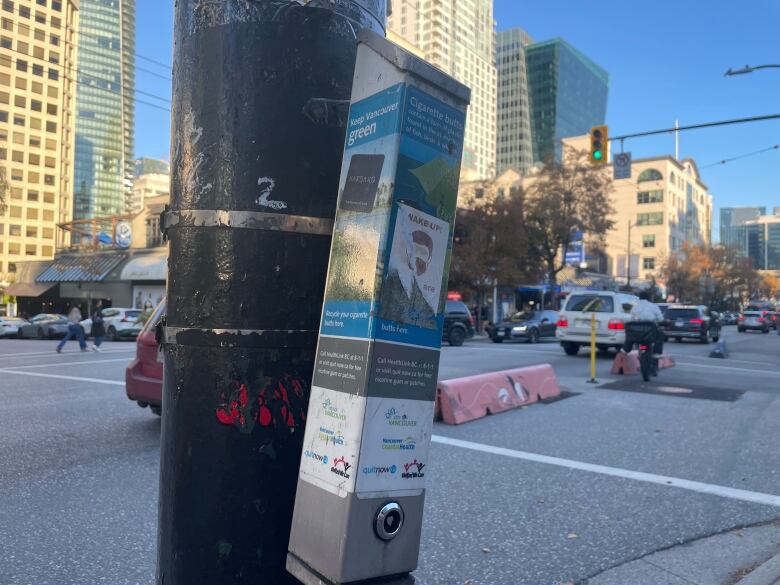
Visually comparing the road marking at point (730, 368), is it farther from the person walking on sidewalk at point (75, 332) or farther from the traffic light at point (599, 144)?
the person walking on sidewalk at point (75, 332)

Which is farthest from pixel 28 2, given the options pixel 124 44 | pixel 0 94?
pixel 124 44

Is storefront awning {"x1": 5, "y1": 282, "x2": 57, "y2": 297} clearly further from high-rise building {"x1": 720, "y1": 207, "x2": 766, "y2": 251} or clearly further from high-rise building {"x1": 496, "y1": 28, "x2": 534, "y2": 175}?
high-rise building {"x1": 720, "y1": 207, "x2": 766, "y2": 251}

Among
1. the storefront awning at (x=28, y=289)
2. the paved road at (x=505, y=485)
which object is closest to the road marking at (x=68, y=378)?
the paved road at (x=505, y=485)

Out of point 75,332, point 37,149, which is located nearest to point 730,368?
point 75,332

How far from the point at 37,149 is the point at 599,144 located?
92.4 m

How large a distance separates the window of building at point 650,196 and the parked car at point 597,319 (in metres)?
77.0

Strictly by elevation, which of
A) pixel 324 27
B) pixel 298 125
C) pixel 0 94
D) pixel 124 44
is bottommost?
pixel 298 125

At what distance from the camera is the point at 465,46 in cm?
16550

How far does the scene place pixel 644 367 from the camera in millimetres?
12562

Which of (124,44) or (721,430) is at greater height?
(124,44)

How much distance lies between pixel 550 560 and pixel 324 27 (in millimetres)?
3442

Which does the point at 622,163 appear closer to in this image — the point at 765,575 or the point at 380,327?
the point at 765,575

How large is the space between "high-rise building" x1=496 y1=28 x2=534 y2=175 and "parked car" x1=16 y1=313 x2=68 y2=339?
134m

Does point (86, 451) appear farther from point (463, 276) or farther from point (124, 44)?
point (124, 44)
